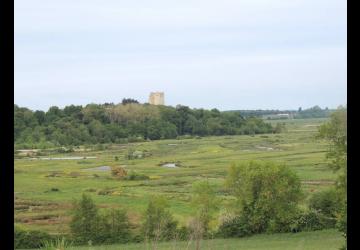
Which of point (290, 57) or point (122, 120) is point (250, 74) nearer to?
point (290, 57)

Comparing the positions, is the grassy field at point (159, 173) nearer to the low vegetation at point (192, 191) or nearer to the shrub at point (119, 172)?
the low vegetation at point (192, 191)

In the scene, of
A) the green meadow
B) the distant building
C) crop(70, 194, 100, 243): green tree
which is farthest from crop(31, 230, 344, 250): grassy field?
the distant building

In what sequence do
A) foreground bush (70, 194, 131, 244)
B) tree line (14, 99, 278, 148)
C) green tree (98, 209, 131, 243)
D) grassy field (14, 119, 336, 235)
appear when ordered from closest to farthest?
tree line (14, 99, 278, 148)
foreground bush (70, 194, 131, 244)
green tree (98, 209, 131, 243)
grassy field (14, 119, 336, 235)

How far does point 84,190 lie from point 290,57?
4218mm

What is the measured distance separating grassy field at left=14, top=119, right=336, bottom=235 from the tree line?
19cm

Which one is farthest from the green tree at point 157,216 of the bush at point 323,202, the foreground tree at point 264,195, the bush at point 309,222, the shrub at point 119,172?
the bush at point 323,202

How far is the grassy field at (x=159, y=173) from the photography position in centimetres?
530

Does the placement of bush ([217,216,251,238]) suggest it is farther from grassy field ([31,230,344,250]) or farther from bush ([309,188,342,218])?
bush ([309,188,342,218])

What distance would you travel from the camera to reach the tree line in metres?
3.48

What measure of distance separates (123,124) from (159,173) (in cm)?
210

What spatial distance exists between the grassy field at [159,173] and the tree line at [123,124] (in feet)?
0.62

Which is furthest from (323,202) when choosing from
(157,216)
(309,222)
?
(157,216)
